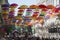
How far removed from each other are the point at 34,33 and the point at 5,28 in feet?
1.47

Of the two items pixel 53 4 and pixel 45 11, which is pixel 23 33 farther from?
pixel 53 4

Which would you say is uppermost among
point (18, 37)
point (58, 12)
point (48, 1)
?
point (48, 1)

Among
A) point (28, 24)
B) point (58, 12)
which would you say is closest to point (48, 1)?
point (58, 12)

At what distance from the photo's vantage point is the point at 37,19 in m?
2.44

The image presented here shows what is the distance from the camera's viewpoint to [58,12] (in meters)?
→ 2.41

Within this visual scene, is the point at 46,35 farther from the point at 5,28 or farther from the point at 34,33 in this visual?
the point at 5,28

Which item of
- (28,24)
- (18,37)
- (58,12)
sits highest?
(58,12)

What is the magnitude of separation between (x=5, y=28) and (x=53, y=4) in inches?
31.9

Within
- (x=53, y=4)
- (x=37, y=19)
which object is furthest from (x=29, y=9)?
(x=53, y=4)

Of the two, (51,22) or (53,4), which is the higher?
(53,4)

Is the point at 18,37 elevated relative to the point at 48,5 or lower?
lower

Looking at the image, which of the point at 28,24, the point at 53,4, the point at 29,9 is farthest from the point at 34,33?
the point at 53,4

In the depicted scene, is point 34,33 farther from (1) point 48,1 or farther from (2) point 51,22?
(1) point 48,1

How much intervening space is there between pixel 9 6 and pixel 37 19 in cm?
47
